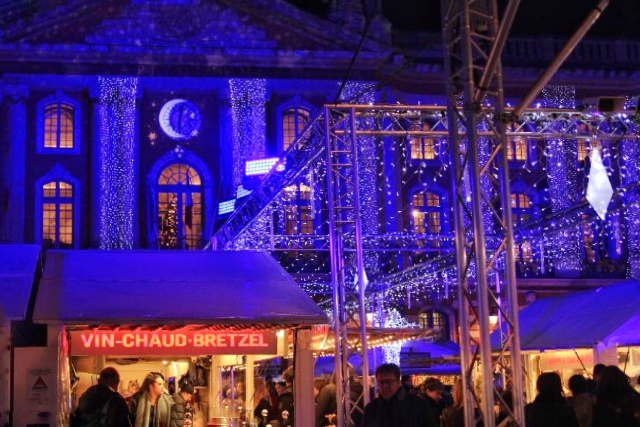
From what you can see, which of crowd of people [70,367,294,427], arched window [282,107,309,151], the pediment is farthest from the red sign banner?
arched window [282,107,309,151]

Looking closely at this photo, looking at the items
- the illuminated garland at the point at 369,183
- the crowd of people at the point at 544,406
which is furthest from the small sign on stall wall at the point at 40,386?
the illuminated garland at the point at 369,183

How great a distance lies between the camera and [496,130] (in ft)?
37.4

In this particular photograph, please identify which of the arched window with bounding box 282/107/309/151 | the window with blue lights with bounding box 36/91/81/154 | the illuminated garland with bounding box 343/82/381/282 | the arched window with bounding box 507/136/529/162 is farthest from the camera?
the arched window with bounding box 507/136/529/162

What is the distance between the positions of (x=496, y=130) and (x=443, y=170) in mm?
30370

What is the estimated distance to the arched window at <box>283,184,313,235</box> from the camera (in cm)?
3905

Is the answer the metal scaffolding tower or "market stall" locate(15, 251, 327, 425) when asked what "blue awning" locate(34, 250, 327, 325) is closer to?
"market stall" locate(15, 251, 327, 425)

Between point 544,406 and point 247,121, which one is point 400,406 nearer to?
point 544,406

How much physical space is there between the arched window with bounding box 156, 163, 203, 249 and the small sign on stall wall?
2647 centimetres

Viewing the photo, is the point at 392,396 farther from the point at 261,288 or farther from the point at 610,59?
the point at 610,59

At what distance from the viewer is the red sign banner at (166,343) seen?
552 inches

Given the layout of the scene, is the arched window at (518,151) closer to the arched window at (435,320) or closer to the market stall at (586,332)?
the arched window at (435,320)

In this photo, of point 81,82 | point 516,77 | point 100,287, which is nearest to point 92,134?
point 81,82

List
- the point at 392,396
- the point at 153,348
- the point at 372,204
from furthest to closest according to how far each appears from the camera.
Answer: the point at 372,204, the point at 153,348, the point at 392,396

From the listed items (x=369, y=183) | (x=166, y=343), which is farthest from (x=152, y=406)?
(x=369, y=183)
